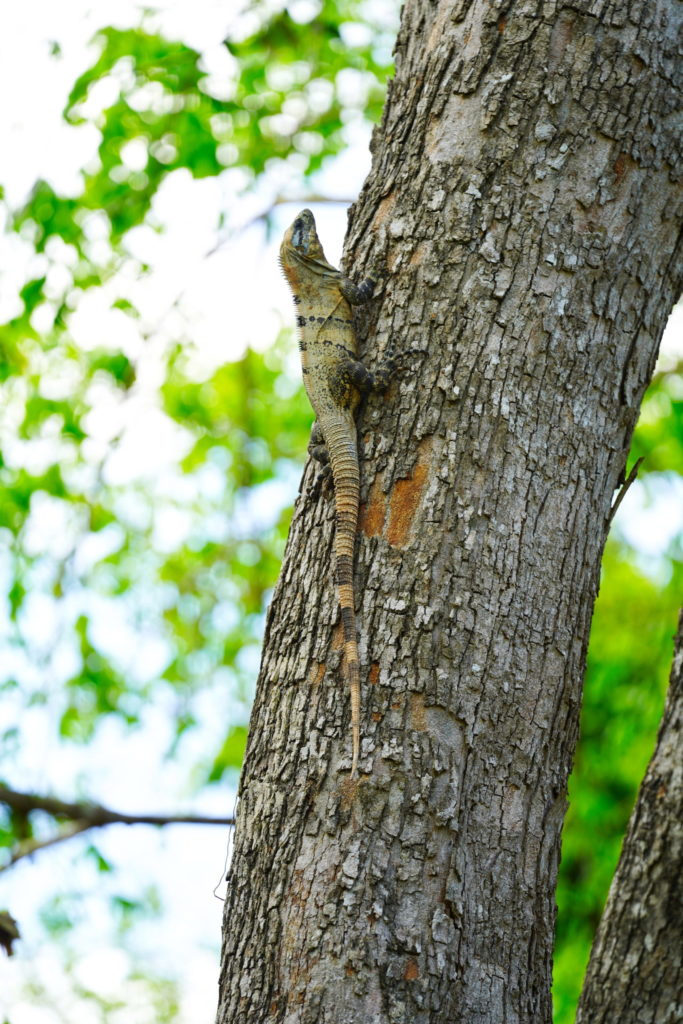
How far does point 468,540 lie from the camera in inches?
104

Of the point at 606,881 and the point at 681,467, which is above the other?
the point at 681,467

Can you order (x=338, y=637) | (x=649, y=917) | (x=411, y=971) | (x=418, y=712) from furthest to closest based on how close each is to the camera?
(x=338, y=637) → (x=418, y=712) → (x=411, y=971) → (x=649, y=917)

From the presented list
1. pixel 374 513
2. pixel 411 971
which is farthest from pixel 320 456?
pixel 411 971

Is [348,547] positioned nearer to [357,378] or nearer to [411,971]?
[357,378]

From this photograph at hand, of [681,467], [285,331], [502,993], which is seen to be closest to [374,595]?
[502,993]

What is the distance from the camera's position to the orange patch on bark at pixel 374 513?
9.00 ft

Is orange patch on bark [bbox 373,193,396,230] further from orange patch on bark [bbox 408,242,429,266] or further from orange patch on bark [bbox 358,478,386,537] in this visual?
orange patch on bark [bbox 358,478,386,537]

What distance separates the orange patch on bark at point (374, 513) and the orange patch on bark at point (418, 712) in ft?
1.56

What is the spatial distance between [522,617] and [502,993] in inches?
37.4

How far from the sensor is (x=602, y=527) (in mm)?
2830

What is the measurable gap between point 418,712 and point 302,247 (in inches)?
116

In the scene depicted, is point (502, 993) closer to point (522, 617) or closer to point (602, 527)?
point (522, 617)

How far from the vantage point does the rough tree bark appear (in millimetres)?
2404

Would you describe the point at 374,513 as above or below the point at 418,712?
above
